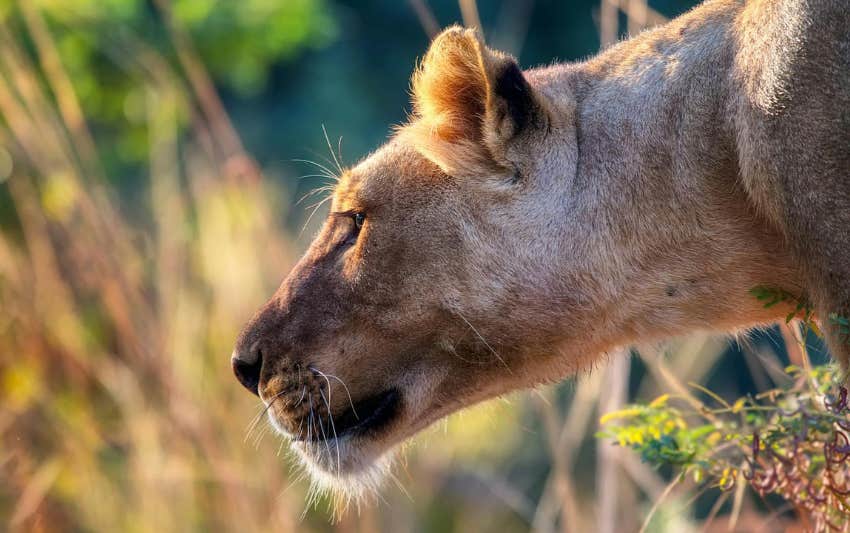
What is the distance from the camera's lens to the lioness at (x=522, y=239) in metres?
2.65

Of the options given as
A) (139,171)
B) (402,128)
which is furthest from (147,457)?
(139,171)

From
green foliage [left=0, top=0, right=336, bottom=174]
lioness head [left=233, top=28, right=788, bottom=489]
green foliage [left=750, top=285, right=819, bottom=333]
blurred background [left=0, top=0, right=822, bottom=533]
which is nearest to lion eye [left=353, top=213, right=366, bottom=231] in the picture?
lioness head [left=233, top=28, right=788, bottom=489]

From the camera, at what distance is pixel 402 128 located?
10.3 feet

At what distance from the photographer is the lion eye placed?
3.06 meters

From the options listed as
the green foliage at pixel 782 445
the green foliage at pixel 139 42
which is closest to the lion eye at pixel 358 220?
the green foliage at pixel 782 445

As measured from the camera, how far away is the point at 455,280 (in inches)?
114

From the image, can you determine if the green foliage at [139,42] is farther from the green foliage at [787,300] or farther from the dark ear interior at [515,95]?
the green foliage at [787,300]

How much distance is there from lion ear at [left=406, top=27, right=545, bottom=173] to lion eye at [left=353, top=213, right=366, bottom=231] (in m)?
0.26

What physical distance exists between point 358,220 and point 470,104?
1.44ft

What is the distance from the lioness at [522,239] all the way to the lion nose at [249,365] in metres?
0.01

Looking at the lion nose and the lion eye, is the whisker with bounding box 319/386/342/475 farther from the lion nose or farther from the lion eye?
the lion eye

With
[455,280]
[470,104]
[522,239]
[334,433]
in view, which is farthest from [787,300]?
[334,433]

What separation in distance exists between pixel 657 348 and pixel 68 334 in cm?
374

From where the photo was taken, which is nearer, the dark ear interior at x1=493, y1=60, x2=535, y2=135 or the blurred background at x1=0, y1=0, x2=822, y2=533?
the dark ear interior at x1=493, y1=60, x2=535, y2=135
